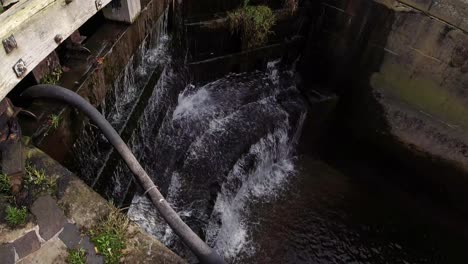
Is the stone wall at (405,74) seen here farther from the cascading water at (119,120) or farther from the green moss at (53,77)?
the green moss at (53,77)

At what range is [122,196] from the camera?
4629mm

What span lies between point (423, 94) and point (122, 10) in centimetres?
510

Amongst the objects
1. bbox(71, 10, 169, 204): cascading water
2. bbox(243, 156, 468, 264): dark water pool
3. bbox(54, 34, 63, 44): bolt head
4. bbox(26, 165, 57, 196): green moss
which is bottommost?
bbox(243, 156, 468, 264): dark water pool

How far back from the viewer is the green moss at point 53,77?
354cm

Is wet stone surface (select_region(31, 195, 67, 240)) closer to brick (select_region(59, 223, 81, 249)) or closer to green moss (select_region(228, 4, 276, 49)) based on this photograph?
brick (select_region(59, 223, 81, 249))

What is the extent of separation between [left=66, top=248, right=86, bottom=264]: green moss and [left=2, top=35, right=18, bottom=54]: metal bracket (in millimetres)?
1526

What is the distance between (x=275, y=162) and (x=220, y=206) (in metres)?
2.06

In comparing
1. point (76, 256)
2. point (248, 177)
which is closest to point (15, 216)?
point (76, 256)

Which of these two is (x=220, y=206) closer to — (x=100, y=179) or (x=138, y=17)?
(x=100, y=179)

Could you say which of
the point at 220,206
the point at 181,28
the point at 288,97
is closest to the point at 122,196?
the point at 220,206

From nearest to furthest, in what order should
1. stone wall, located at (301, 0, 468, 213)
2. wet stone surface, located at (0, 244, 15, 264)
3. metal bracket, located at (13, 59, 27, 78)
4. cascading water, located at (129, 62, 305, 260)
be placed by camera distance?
wet stone surface, located at (0, 244, 15, 264) → metal bracket, located at (13, 59, 27, 78) → cascading water, located at (129, 62, 305, 260) → stone wall, located at (301, 0, 468, 213)

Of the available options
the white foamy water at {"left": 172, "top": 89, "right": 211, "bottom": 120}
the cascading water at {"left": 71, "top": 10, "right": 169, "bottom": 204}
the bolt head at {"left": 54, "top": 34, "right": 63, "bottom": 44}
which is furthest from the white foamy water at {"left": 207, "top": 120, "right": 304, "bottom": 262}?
the bolt head at {"left": 54, "top": 34, "right": 63, "bottom": 44}

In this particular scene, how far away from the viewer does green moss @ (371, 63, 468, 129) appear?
19.2ft

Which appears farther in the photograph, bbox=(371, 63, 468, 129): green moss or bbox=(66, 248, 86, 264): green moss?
bbox=(371, 63, 468, 129): green moss
